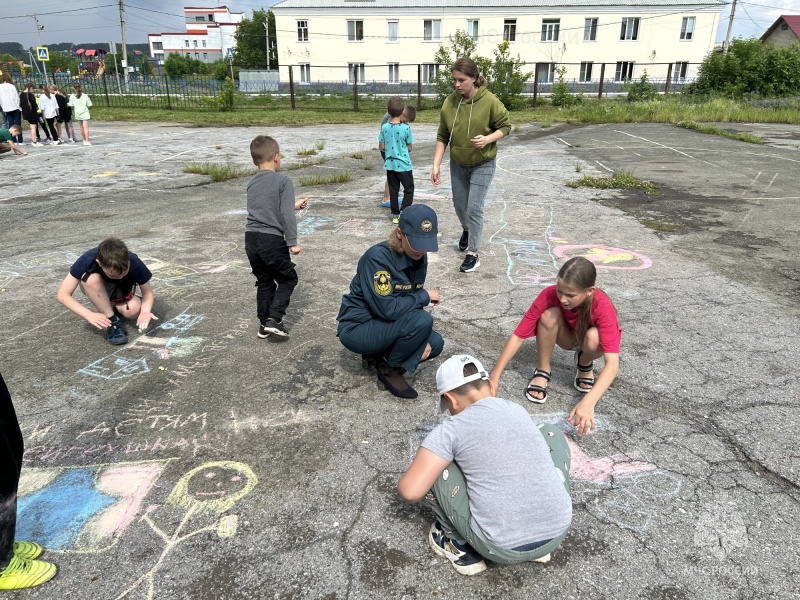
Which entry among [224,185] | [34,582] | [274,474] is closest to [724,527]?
[274,474]

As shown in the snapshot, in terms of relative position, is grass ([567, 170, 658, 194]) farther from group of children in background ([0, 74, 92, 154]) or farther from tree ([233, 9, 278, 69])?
tree ([233, 9, 278, 69])

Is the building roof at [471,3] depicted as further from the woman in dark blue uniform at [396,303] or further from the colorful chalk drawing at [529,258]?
the woman in dark blue uniform at [396,303]

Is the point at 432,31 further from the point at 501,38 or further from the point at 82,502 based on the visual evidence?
the point at 82,502

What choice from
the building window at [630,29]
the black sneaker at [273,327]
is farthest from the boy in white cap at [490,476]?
the building window at [630,29]

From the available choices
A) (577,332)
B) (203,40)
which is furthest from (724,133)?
(203,40)

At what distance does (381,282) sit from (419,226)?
0.37 m

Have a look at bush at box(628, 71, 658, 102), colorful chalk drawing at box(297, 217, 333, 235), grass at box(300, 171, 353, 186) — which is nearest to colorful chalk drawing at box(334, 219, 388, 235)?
colorful chalk drawing at box(297, 217, 333, 235)

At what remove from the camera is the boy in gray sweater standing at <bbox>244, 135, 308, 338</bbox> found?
12.3ft

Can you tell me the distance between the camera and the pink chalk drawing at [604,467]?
2.54 meters

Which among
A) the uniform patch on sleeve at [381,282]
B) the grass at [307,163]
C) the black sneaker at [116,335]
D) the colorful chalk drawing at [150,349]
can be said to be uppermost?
the uniform patch on sleeve at [381,282]

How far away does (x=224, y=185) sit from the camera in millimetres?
9312

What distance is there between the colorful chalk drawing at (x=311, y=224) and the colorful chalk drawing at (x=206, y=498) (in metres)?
4.22

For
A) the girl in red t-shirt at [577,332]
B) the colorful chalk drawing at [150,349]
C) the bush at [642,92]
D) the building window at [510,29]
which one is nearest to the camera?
the girl in red t-shirt at [577,332]

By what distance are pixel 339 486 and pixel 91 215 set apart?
658 cm
